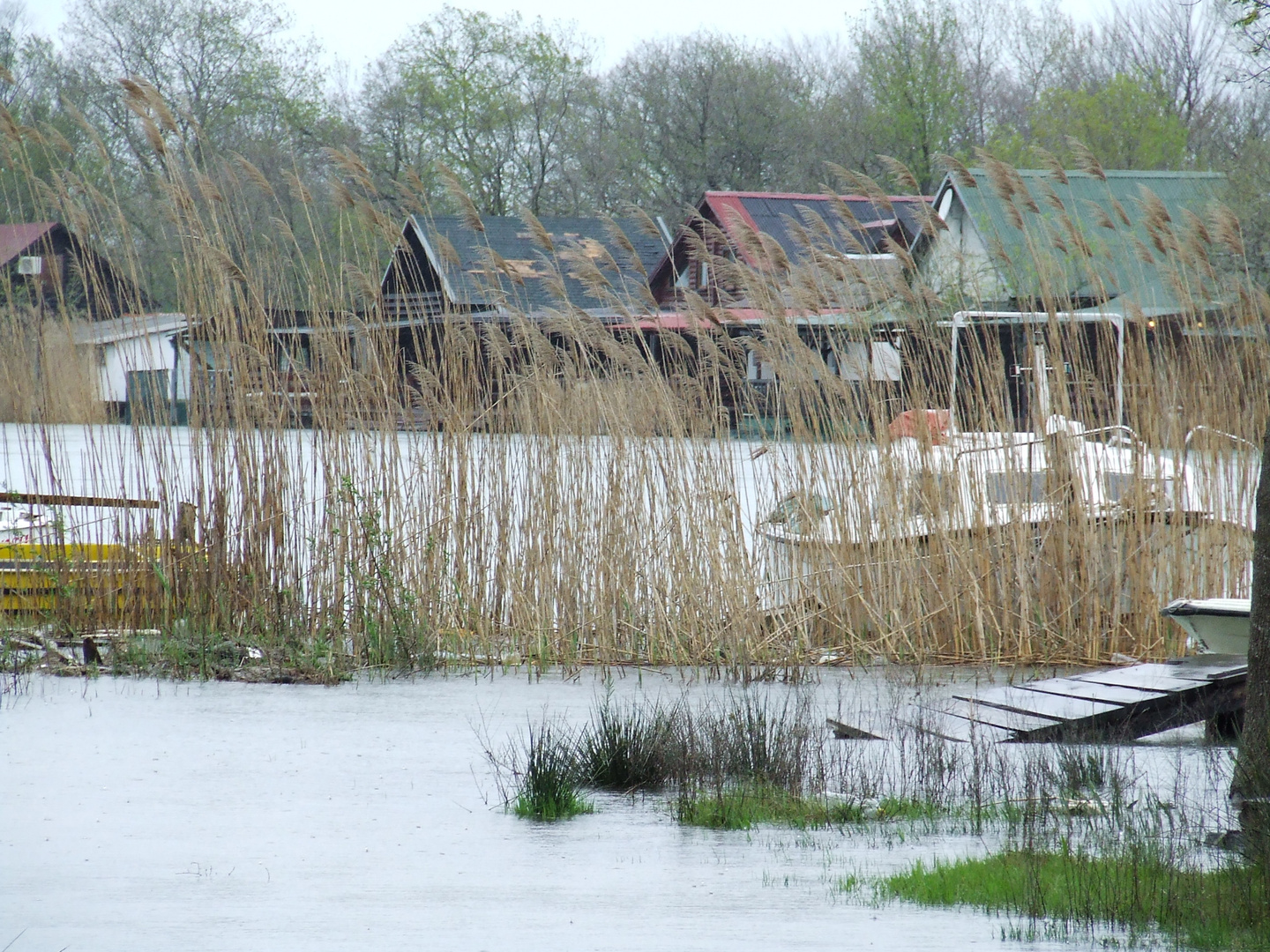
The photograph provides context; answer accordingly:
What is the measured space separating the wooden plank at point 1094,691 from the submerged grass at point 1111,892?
78.8 inches

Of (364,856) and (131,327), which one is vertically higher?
(131,327)

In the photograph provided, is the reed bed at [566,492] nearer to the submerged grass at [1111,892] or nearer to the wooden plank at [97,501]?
the wooden plank at [97,501]

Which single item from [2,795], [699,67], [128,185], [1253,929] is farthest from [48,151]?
[699,67]

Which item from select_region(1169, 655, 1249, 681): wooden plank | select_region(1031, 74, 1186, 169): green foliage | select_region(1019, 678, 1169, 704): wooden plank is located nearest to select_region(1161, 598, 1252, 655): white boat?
select_region(1169, 655, 1249, 681): wooden plank

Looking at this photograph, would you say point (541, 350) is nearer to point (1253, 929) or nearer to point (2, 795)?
A: point (2, 795)

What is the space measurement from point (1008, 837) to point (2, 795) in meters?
3.73

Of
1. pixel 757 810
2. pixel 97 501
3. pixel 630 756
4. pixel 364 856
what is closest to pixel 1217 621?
pixel 757 810

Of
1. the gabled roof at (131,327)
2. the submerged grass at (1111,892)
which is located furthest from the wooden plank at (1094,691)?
the gabled roof at (131,327)

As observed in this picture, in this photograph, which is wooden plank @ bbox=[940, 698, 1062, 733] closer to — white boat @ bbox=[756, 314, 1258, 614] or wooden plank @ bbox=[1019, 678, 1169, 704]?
wooden plank @ bbox=[1019, 678, 1169, 704]

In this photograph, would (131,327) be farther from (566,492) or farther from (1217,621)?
(1217,621)

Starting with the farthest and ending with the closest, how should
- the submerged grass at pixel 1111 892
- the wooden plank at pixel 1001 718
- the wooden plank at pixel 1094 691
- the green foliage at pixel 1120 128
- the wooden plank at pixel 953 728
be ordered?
the green foliage at pixel 1120 128, the wooden plank at pixel 1094 691, the wooden plank at pixel 1001 718, the wooden plank at pixel 953 728, the submerged grass at pixel 1111 892

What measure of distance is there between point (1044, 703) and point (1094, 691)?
0.30 meters

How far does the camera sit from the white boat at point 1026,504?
8.24 meters

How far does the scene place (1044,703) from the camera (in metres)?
6.45
